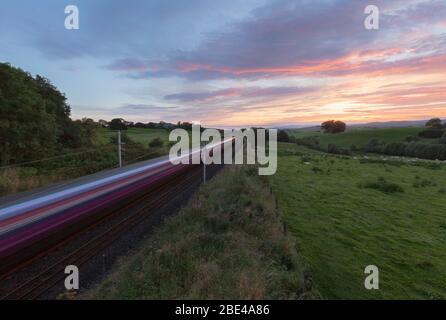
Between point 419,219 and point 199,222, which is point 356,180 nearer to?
point 419,219

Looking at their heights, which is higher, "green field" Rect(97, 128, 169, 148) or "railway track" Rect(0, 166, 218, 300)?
"green field" Rect(97, 128, 169, 148)

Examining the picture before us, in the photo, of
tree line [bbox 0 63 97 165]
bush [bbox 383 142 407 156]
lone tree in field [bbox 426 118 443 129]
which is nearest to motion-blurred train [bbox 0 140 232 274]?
tree line [bbox 0 63 97 165]

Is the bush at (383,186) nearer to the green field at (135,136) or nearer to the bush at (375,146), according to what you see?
the green field at (135,136)

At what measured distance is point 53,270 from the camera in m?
8.04

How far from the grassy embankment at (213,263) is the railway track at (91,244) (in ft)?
4.53

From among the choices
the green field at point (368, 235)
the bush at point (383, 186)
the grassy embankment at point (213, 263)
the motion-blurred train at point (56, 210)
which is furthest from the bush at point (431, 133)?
the grassy embankment at point (213, 263)

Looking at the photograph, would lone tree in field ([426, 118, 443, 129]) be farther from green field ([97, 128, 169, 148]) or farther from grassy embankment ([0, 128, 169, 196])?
grassy embankment ([0, 128, 169, 196])

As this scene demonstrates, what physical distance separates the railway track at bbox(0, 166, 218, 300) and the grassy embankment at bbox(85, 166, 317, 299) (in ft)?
4.53

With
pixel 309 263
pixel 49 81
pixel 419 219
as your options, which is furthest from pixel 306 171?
pixel 49 81

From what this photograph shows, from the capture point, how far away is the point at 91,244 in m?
9.78

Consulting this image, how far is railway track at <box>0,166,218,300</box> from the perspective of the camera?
7.06 m

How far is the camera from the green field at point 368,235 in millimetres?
10484

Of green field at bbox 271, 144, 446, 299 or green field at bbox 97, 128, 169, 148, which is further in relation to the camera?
green field at bbox 97, 128, 169, 148

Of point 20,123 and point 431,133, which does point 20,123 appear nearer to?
point 20,123
